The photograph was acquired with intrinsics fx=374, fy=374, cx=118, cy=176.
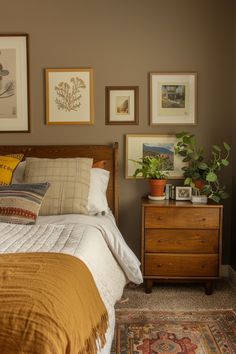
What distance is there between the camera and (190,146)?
3.20m

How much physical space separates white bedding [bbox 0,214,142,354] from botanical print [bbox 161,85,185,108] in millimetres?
1161

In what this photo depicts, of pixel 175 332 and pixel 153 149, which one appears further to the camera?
pixel 153 149

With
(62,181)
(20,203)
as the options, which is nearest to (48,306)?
(20,203)

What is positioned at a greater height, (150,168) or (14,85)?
(14,85)

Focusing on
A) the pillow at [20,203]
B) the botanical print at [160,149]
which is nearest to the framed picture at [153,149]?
the botanical print at [160,149]

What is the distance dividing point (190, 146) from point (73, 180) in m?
1.10

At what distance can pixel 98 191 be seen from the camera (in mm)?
2832

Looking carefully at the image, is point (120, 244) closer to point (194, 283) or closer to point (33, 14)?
point (194, 283)

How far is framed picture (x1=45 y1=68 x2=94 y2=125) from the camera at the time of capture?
3.21m

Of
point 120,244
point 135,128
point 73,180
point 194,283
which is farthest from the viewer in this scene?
point 135,128

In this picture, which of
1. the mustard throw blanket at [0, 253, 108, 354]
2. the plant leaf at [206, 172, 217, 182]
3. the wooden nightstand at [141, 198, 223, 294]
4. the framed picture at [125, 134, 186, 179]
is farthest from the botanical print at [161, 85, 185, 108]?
the mustard throw blanket at [0, 253, 108, 354]

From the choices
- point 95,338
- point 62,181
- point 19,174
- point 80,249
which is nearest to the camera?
point 95,338

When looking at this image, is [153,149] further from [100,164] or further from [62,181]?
[62,181]

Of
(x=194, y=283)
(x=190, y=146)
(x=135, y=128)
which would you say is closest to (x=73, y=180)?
(x=135, y=128)
